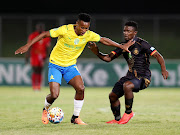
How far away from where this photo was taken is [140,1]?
84.8ft

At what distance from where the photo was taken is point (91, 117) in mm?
9047

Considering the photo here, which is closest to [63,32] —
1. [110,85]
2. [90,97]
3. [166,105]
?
[166,105]

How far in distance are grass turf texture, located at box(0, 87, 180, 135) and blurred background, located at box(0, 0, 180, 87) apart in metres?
3.29

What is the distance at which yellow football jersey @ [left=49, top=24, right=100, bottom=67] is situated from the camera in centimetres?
788

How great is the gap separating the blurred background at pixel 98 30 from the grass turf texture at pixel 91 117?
3290 mm

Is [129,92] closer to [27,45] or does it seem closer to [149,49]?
[149,49]

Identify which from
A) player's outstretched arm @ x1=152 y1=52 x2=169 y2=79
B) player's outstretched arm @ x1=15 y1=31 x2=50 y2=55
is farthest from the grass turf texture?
player's outstretched arm @ x1=15 y1=31 x2=50 y2=55

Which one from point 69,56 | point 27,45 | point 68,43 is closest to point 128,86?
point 69,56

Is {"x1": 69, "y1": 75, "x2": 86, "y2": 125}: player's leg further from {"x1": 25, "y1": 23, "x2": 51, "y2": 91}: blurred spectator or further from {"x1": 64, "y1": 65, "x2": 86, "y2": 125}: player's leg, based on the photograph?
{"x1": 25, "y1": 23, "x2": 51, "y2": 91}: blurred spectator

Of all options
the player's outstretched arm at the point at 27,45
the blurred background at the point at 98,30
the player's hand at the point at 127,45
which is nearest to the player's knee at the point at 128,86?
the player's hand at the point at 127,45

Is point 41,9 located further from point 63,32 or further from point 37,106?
point 63,32

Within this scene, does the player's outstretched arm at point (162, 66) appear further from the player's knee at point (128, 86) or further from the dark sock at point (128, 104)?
the dark sock at point (128, 104)

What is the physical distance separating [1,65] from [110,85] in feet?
14.5

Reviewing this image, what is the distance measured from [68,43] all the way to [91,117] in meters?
1.88
